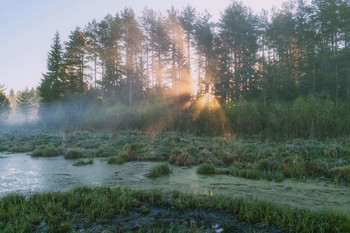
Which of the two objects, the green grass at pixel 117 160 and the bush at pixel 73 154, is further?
the bush at pixel 73 154

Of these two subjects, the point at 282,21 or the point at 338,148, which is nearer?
the point at 338,148

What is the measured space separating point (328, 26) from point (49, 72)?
24637 mm

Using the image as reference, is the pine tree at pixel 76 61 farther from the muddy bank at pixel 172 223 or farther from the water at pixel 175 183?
the muddy bank at pixel 172 223

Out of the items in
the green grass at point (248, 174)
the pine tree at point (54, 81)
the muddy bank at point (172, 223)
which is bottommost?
the muddy bank at point (172, 223)

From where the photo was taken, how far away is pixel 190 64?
60.3ft

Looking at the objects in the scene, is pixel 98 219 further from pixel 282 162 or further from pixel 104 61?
pixel 104 61

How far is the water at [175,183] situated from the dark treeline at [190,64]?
5710mm

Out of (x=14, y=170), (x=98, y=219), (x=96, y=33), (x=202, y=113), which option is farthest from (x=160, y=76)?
(x=98, y=219)

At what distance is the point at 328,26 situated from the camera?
52.3 feet

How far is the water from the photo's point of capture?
2.85 meters

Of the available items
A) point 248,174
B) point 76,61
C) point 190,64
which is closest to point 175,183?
point 248,174

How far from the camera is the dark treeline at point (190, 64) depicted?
43.6 feet

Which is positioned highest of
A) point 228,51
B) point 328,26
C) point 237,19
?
point 237,19

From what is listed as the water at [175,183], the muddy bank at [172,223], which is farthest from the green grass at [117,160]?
the muddy bank at [172,223]
